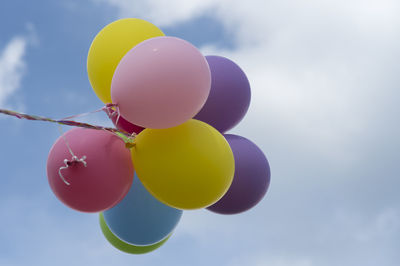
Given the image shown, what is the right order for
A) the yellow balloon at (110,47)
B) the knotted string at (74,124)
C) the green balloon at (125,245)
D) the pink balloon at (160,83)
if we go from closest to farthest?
the knotted string at (74,124) → the pink balloon at (160,83) → the yellow balloon at (110,47) → the green balloon at (125,245)

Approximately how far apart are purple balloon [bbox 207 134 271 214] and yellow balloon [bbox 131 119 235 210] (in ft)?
1.76

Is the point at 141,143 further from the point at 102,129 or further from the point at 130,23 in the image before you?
the point at 130,23

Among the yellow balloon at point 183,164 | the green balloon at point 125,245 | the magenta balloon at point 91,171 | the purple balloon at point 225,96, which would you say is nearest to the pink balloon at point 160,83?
the yellow balloon at point 183,164

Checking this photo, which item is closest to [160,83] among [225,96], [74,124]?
[74,124]

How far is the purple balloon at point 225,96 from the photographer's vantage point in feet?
11.2

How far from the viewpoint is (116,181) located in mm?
2797

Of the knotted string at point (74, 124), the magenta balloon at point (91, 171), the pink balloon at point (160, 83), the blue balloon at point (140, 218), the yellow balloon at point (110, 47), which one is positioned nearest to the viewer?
the knotted string at point (74, 124)

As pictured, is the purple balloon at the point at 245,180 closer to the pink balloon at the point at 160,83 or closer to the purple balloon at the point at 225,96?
the purple balloon at the point at 225,96

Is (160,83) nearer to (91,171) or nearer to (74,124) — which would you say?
(74,124)

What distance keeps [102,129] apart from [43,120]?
453 mm

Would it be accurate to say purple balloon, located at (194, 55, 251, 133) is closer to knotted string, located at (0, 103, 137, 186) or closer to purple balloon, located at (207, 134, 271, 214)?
purple balloon, located at (207, 134, 271, 214)

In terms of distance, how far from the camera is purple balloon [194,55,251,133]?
3400mm

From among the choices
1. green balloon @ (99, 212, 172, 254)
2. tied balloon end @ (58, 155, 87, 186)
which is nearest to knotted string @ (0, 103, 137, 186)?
tied balloon end @ (58, 155, 87, 186)

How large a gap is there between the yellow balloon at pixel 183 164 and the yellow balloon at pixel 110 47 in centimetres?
55
